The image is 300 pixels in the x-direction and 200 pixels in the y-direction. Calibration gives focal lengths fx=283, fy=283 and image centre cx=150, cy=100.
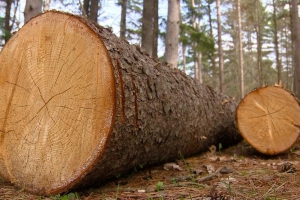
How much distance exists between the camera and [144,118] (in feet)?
7.80

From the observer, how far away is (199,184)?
232cm

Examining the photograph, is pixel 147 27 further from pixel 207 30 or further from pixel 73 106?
pixel 207 30

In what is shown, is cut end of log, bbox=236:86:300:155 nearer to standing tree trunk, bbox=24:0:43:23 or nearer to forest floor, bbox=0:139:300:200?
forest floor, bbox=0:139:300:200

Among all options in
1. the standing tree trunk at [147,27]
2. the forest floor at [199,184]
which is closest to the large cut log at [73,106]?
the forest floor at [199,184]

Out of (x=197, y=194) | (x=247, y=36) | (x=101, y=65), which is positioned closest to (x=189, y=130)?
(x=197, y=194)

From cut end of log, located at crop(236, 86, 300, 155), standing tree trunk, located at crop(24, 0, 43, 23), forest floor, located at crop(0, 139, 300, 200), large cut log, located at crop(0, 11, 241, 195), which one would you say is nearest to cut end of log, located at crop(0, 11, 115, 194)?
large cut log, located at crop(0, 11, 241, 195)

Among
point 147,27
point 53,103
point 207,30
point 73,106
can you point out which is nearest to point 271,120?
point 73,106

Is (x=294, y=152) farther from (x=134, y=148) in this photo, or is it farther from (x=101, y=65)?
(x=101, y=65)

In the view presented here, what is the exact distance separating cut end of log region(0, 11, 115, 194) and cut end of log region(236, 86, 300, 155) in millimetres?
2524

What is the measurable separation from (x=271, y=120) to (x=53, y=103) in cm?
287

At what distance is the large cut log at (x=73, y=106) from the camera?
81.5 inches

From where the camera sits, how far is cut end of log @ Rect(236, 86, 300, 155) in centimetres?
376

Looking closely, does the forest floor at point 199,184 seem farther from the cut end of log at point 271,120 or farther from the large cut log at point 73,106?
the cut end of log at point 271,120

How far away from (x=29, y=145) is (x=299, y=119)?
330 cm
